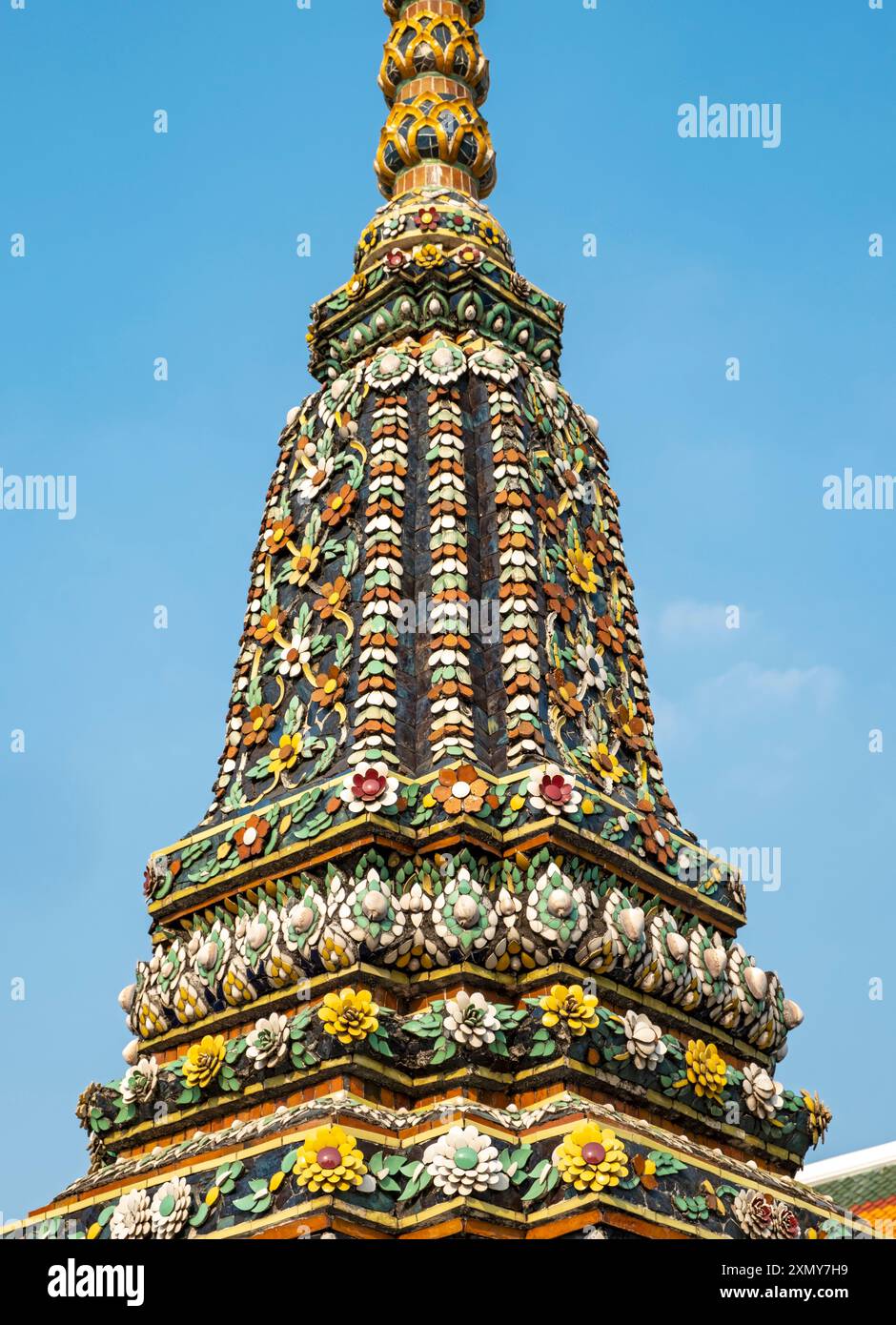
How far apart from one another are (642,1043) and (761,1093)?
1655mm

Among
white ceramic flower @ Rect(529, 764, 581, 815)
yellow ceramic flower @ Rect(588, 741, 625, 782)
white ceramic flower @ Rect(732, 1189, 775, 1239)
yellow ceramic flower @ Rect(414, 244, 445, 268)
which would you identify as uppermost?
yellow ceramic flower @ Rect(414, 244, 445, 268)

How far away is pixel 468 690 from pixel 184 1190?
14.5 ft

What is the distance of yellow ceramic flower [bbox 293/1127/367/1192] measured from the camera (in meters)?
11.7

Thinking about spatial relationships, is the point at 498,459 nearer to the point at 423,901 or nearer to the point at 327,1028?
the point at 423,901

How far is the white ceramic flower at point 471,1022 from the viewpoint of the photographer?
12.9 meters

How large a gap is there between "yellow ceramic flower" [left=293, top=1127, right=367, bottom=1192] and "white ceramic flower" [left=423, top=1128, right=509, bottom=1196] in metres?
0.47

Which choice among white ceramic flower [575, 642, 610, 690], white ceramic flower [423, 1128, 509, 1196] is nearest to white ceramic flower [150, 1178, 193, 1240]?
white ceramic flower [423, 1128, 509, 1196]

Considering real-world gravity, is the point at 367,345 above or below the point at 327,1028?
above

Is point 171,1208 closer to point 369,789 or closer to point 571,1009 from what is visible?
point 571,1009

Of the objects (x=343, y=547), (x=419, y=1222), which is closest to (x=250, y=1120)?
(x=419, y=1222)

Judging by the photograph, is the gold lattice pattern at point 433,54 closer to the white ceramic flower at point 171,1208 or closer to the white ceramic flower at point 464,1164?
the white ceramic flower at point 464,1164

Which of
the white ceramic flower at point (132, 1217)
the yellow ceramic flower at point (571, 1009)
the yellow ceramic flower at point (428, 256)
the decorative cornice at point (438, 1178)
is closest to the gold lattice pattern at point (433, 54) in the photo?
the yellow ceramic flower at point (428, 256)

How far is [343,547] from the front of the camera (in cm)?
1609

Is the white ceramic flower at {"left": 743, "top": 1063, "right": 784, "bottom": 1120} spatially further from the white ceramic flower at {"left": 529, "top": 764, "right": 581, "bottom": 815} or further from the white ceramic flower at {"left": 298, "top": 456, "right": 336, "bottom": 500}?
the white ceramic flower at {"left": 298, "top": 456, "right": 336, "bottom": 500}
